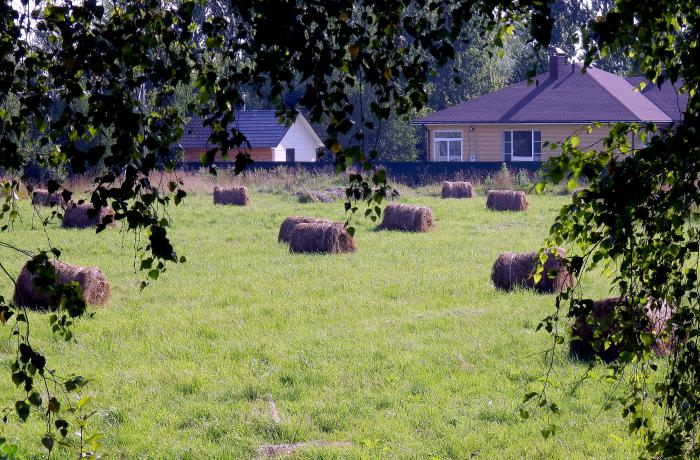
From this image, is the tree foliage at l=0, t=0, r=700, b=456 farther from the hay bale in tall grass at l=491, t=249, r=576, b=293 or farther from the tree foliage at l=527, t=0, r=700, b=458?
the hay bale in tall grass at l=491, t=249, r=576, b=293

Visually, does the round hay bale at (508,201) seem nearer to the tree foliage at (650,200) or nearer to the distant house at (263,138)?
the tree foliage at (650,200)

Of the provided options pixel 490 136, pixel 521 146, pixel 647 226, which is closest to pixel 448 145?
pixel 490 136

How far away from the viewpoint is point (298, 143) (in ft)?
202

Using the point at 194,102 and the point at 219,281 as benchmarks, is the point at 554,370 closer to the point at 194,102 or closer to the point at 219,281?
the point at 194,102

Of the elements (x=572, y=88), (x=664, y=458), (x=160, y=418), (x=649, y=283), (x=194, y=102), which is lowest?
(x=160, y=418)

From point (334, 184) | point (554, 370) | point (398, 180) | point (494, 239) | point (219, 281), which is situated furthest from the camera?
point (398, 180)

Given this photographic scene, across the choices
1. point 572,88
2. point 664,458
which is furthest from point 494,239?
point 572,88

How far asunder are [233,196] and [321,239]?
482 inches

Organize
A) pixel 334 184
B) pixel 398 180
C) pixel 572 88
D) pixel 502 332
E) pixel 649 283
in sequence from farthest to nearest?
pixel 572 88 → pixel 398 180 → pixel 334 184 → pixel 502 332 → pixel 649 283

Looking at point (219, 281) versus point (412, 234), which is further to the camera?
point (412, 234)

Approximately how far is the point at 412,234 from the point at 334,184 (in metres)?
15.8

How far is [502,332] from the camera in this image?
11.2 metres

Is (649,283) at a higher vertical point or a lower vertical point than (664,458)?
higher

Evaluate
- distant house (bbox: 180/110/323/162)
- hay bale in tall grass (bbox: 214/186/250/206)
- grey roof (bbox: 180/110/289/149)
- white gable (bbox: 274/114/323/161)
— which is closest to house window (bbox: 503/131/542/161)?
distant house (bbox: 180/110/323/162)
